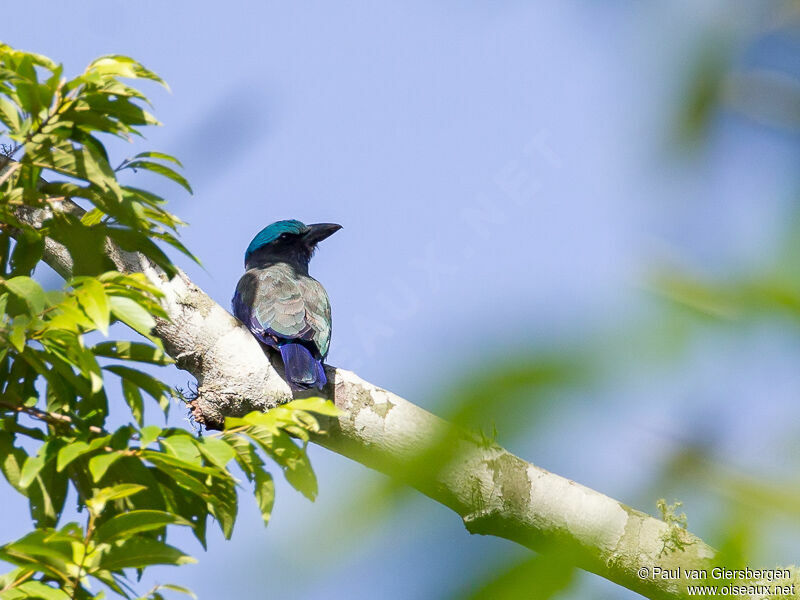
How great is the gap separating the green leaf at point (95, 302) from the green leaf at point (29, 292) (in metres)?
0.09

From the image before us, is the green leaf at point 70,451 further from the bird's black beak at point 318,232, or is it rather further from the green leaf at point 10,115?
the bird's black beak at point 318,232

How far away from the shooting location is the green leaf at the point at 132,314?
6.74 feet

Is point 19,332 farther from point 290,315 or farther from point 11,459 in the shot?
point 290,315

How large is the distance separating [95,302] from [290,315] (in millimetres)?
2716

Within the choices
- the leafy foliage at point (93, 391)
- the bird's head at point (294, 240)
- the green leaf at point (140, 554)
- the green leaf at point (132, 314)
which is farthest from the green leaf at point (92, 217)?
the bird's head at point (294, 240)

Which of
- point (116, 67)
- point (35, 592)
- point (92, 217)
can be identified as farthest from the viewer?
point (92, 217)

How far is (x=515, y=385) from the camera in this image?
561mm

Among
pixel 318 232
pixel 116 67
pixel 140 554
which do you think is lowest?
pixel 140 554

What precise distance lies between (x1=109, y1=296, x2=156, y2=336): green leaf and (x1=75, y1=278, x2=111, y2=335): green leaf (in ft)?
0.19

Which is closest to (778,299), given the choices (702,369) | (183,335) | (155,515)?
(702,369)

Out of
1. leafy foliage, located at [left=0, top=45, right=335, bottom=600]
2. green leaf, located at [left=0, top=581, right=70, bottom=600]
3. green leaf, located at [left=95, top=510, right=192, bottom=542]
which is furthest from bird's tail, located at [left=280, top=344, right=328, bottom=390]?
green leaf, located at [left=0, top=581, right=70, bottom=600]

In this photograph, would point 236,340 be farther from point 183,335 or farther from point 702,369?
point 702,369

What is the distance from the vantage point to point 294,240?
22.0ft

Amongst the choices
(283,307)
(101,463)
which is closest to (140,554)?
(101,463)
